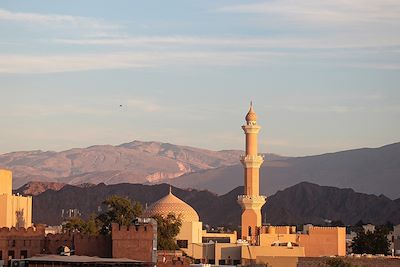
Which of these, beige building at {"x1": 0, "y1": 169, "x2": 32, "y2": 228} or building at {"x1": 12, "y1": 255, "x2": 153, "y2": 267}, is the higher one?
beige building at {"x1": 0, "y1": 169, "x2": 32, "y2": 228}

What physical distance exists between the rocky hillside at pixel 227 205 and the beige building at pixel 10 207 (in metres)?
91.6

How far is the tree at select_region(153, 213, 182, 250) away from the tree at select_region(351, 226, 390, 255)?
13150 mm

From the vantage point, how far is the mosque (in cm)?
7506

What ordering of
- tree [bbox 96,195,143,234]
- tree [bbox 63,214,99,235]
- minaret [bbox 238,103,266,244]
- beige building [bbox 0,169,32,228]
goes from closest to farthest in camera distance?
1. tree [bbox 63,214,99,235]
2. tree [bbox 96,195,143,234]
3. beige building [bbox 0,169,32,228]
4. minaret [bbox 238,103,266,244]

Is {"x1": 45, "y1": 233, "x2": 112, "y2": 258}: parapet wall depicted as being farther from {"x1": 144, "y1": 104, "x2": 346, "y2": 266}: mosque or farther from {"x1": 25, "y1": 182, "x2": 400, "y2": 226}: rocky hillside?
{"x1": 25, "y1": 182, "x2": 400, "y2": 226}: rocky hillside

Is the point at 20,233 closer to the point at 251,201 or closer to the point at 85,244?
the point at 85,244

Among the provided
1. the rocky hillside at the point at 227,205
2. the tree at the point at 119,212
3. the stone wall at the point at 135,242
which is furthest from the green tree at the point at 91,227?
the rocky hillside at the point at 227,205

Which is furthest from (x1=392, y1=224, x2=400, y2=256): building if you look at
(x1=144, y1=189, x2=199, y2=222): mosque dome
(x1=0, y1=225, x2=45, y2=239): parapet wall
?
(x1=0, y1=225, x2=45, y2=239): parapet wall

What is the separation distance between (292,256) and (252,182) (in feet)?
46.7

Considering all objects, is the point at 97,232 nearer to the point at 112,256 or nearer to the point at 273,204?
the point at 112,256

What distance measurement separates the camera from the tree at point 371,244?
276 feet

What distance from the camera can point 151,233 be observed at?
54719 millimetres

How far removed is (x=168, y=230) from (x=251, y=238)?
1093cm

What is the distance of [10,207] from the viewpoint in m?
72.1
